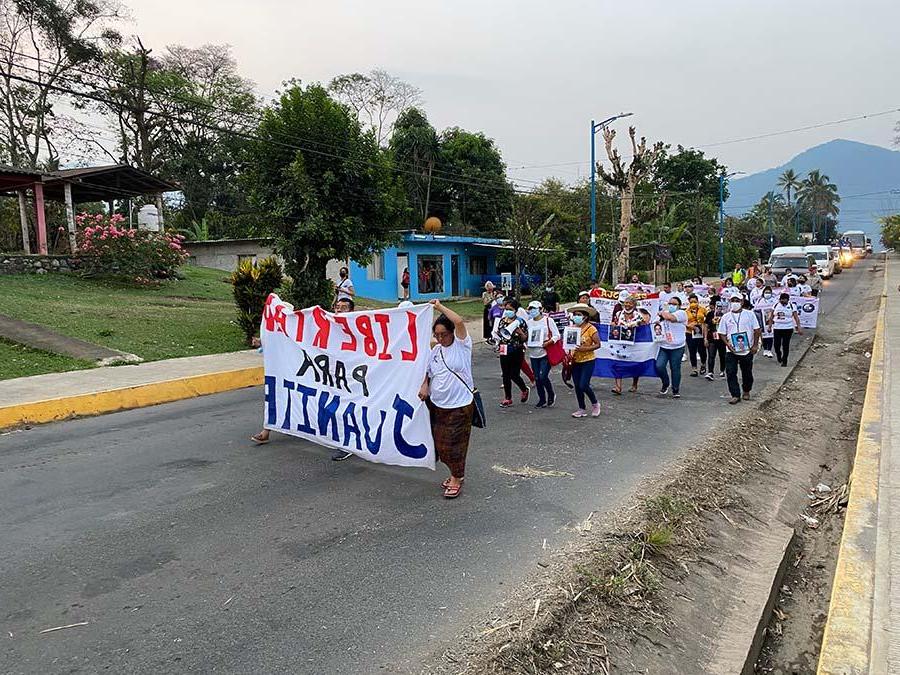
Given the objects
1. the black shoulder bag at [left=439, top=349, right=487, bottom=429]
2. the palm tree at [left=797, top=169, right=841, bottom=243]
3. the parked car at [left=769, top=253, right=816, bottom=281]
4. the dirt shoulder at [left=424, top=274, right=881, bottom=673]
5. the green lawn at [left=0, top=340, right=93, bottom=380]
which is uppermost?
the palm tree at [left=797, top=169, right=841, bottom=243]

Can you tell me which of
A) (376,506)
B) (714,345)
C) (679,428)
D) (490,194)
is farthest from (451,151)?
(376,506)

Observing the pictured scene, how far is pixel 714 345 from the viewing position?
471 inches

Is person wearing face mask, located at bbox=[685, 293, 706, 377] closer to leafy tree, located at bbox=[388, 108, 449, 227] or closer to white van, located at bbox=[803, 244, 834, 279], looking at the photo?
white van, located at bbox=[803, 244, 834, 279]

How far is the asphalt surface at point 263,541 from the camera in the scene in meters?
3.33

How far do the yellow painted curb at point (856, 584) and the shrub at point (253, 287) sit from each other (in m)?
11.0

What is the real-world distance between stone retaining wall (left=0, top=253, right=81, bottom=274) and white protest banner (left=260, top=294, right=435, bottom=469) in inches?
672

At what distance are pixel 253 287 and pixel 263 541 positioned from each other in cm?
999

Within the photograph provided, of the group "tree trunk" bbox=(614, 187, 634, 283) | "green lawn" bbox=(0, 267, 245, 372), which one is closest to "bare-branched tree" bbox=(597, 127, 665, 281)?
"tree trunk" bbox=(614, 187, 634, 283)

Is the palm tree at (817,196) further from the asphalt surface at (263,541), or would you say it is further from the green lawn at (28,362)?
the asphalt surface at (263,541)

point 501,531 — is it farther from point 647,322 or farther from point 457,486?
point 647,322

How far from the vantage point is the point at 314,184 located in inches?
578

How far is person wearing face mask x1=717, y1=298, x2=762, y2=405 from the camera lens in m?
9.38

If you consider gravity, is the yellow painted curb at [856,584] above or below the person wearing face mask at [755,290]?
below

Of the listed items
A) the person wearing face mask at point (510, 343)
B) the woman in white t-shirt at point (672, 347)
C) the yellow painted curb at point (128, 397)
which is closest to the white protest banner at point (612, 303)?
the woman in white t-shirt at point (672, 347)
